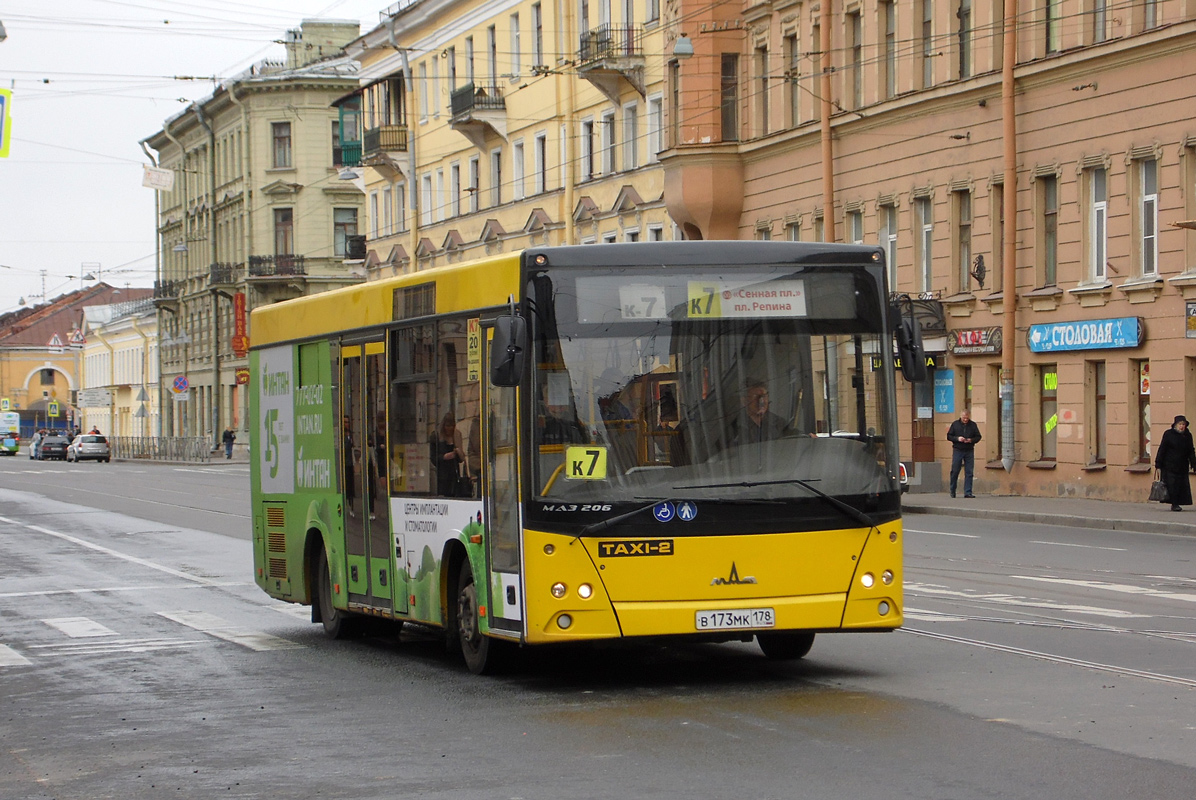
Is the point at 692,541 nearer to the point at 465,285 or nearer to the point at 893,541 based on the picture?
the point at 893,541

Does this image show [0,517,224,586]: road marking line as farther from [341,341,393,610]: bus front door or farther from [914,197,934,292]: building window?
[914,197,934,292]: building window

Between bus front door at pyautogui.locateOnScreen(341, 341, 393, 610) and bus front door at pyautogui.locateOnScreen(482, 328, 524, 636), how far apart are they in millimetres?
1850

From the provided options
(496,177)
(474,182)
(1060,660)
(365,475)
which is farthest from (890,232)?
(1060,660)

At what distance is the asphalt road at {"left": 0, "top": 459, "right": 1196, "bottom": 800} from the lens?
8.23m

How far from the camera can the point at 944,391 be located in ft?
129

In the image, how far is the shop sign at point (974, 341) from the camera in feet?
121

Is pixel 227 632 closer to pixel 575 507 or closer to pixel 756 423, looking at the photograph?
pixel 575 507

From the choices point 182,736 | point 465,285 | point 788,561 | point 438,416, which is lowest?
point 182,736

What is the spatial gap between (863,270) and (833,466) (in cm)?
115

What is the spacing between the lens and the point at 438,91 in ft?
210

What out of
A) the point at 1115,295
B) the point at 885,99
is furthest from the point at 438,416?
the point at 885,99

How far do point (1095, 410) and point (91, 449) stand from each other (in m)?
67.4

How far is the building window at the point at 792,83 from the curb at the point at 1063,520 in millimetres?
13075

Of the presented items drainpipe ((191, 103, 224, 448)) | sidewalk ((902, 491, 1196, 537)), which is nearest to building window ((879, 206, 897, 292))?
sidewalk ((902, 491, 1196, 537))
